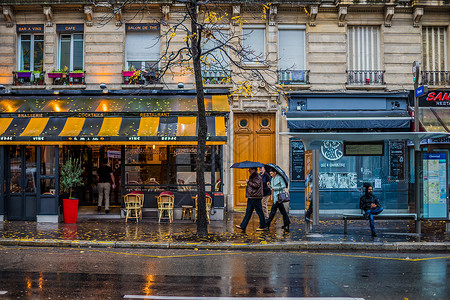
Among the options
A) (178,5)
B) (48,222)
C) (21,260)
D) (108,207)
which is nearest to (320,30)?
(178,5)

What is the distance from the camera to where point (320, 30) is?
18188 millimetres

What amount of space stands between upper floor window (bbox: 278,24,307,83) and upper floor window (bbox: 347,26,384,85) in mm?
1858

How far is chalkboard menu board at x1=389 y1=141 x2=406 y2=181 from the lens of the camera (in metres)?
13.1

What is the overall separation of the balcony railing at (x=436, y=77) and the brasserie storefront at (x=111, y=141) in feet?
26.1

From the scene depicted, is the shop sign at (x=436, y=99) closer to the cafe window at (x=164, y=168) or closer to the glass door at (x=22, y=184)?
the cafe window at (x=164, y=168)

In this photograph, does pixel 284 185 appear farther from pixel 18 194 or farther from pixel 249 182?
pixel 18 194

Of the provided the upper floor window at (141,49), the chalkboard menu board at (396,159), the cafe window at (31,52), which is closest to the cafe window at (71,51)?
the cafe window at (31,52)

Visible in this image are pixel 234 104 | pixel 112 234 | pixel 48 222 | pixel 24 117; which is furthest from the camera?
pixel 234 104

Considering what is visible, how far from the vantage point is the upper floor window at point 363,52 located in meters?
18.3

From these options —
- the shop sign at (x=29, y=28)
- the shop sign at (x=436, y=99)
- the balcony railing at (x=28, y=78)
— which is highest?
the shop sign at (x=29, y=28)

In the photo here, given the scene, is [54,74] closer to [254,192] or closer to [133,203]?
[133,203]

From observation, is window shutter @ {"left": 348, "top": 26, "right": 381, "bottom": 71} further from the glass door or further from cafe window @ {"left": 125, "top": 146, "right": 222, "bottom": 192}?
the glass door

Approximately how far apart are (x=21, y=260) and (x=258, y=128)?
10761mm

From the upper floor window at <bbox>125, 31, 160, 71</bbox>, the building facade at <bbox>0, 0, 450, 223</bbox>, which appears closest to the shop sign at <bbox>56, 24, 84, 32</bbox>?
the building facade at <bbox>0, 0, 450, 223</bbox>
